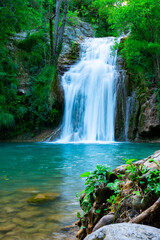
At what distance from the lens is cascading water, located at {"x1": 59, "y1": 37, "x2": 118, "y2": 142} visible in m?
14.6

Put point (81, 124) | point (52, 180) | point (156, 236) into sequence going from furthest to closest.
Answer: point (81, 124), point (52, 180), point (156, 236)

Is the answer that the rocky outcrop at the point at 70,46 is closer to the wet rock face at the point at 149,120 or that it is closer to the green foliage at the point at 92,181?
the wet rock face at the point at 149,120

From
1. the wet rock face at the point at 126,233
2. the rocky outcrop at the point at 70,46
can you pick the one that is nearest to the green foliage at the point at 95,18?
the rocky outcrop at the point at 70,46

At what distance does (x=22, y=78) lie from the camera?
1684cm

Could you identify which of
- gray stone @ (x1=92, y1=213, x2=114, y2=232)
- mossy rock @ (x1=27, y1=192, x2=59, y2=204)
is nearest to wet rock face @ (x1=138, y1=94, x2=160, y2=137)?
mossy rock @ (x1=27, y1=192, x2=59, y2=204)

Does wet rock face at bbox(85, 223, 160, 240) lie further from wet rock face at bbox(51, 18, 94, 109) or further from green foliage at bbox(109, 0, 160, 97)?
wet rock face at bbox(51, 18, 94, 109)

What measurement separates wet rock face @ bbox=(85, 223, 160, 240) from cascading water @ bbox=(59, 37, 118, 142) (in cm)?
1262

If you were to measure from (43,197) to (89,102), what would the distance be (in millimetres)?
12240

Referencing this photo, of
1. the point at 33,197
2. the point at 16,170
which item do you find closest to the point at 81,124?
the point at 16,170

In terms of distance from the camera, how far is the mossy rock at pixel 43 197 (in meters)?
3.37

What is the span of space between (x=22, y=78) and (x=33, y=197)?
47.3ft

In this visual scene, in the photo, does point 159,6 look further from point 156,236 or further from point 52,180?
point 156,236

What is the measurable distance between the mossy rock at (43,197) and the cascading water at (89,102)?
1056cm

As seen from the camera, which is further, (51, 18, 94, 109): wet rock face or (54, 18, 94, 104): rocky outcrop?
(54, 18, 94, 104): rocky outcrop
